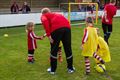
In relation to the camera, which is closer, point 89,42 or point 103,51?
point 89,42

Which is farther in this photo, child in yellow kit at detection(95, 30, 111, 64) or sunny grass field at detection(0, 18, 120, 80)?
child in yellow kit at detection(95, 30, 111, 64)

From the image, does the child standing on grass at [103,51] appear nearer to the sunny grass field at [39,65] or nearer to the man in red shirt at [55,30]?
the sunny grass field at [39,65]

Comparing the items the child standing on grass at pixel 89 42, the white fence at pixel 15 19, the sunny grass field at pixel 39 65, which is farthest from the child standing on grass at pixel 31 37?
the white fence at pixel 15 19

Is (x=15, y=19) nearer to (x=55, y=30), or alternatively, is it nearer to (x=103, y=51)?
(x=103, y=51)

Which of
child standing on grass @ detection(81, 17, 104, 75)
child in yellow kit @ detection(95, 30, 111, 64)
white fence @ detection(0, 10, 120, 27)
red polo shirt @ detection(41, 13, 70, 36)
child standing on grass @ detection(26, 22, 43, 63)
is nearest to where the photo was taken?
red polo shirt @ detection(41, 13, 70, 36)

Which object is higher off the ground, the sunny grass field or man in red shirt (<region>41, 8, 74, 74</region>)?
man in red shirt (<region>41, 8, 74, 74</region>)

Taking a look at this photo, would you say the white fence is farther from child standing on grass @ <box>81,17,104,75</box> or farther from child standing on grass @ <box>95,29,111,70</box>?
child standing on grass @ <box>81,17,104,75</box>

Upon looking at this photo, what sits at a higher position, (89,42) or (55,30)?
(55,30)

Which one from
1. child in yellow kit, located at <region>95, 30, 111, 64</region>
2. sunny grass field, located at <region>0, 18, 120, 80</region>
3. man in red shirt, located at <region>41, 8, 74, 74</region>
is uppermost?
man in red shirt, located at <region>41, 8, 74, 74</region>

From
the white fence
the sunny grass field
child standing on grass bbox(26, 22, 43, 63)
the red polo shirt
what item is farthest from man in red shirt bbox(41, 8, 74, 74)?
the white fence

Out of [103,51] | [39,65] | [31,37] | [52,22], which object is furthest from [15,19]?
[52,22]

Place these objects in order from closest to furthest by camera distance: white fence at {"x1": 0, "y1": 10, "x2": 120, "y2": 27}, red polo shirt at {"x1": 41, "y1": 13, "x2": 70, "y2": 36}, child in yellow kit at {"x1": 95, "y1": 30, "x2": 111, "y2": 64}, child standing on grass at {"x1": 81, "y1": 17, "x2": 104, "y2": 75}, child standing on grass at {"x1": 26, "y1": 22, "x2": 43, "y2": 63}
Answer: red polo shirt at {"x1": 41, "y1": 13, "x2": 70, "y2": 36} → child standing on grass at {"x1": 81, "y1": 17, "x2": 104, "y2": 75} → child in yellow kit at {"x1": 95, "y1": 30, "x2": 111, "y2": 64} → child standing on grass at {"x1": 26, "y1": 22, "x2": 43, "y2": 63} → white fence at {"x1": 0, "y1": 10, "x2": 120, "y2": 27}

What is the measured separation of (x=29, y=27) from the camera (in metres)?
10.6

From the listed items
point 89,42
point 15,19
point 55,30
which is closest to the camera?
point 55,30
